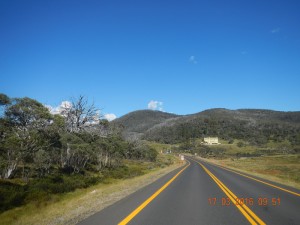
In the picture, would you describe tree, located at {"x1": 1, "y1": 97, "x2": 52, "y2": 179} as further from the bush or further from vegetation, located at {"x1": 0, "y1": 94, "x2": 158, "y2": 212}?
the bush

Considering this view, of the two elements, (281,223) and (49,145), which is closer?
(281,223)

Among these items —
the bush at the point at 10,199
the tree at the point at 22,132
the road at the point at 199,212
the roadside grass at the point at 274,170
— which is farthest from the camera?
the tree at the point at 22,132

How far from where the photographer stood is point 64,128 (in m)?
41.8

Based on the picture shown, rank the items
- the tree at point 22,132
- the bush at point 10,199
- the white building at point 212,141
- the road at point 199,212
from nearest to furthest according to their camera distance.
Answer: the road at point 199,212, the bush at point 10,199, the tree at point 22,132, the white building at point 212,141

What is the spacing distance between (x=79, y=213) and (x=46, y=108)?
3030 centimetres

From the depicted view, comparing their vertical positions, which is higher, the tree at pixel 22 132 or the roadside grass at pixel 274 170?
the tree at pixel 22 132

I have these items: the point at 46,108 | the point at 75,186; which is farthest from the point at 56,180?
the point at 46,108

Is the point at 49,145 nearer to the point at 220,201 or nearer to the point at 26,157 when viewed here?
the point at 26,157

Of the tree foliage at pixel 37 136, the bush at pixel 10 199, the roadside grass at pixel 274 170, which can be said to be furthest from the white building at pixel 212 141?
the bush at pixel 10 199
